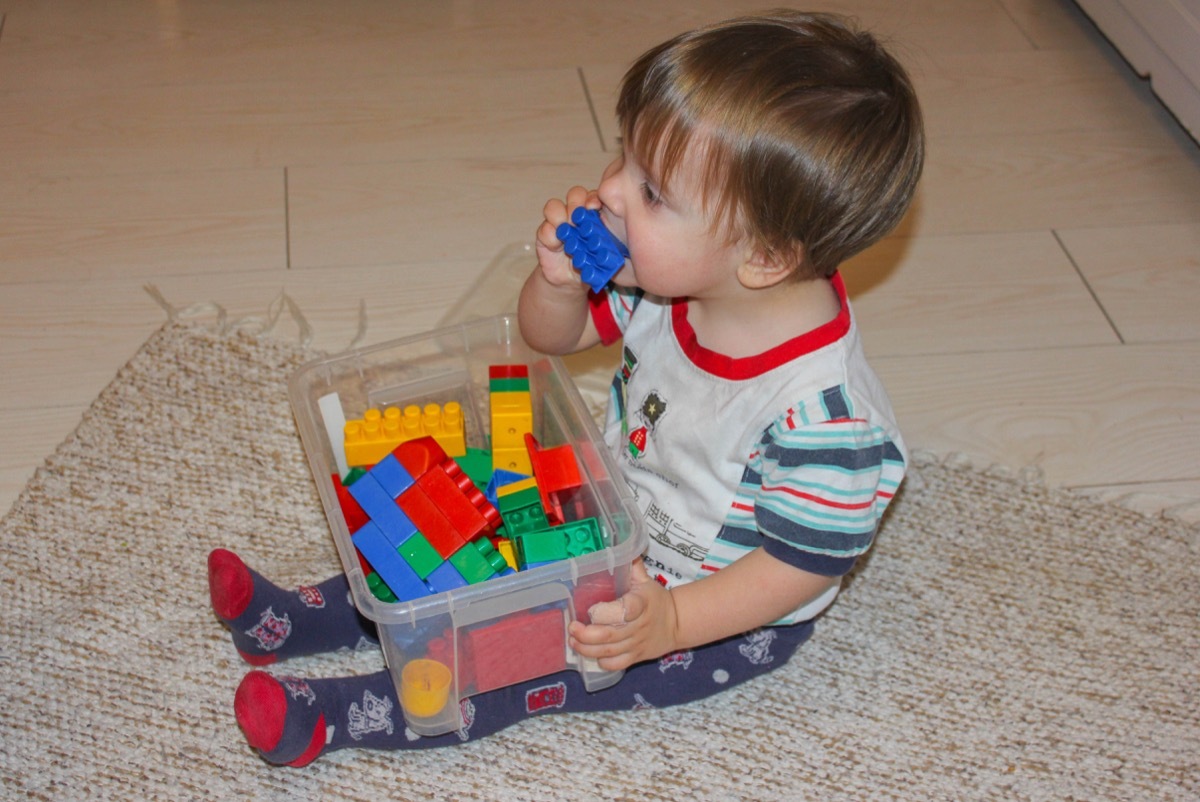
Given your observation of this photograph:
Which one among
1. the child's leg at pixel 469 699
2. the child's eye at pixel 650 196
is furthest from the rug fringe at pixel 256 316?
the child's eye at pixel 650 196

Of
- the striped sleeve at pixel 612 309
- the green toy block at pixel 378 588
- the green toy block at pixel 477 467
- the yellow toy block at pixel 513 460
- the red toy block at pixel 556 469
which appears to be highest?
the striped sleeve at pixel 612 309

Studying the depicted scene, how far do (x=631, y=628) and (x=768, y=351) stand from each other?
192 mm

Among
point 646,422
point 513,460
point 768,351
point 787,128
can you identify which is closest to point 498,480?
point 513,460

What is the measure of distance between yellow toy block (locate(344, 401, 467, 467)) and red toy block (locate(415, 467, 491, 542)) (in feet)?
0.31

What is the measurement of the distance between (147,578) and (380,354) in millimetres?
251

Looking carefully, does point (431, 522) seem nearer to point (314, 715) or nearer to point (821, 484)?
point (314, 715)

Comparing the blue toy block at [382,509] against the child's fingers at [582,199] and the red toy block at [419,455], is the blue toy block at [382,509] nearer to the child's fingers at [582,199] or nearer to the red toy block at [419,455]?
the red toy block at [419,455]

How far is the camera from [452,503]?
825 mm

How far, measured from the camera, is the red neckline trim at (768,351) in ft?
2.43

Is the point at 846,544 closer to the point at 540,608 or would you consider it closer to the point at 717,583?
the point at 717,583

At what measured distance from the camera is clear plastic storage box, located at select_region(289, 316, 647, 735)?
755 mm

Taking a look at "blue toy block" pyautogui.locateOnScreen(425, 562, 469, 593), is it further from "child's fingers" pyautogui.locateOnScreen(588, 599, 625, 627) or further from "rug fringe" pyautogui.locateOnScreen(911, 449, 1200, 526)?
"rug fringe" pyautogui.locateOnScreen(911, 449, 1200, 526)

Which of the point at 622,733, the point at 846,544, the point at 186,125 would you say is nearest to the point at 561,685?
the point at 622,733

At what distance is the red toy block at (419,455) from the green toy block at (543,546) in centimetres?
9
